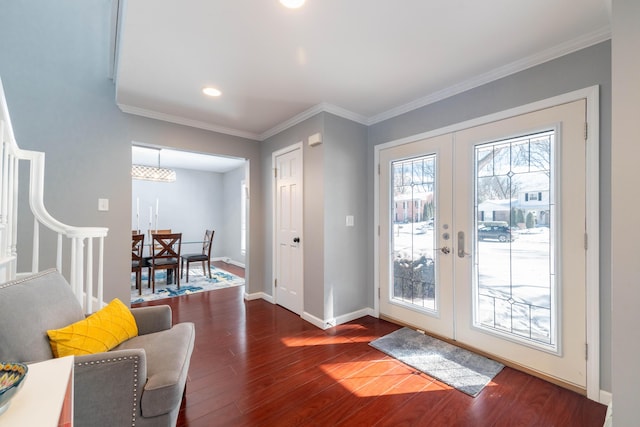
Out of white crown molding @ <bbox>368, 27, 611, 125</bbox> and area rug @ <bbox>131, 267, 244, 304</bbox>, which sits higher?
white crown molding @ <bbox>368, 27, 611, 125</bbox>

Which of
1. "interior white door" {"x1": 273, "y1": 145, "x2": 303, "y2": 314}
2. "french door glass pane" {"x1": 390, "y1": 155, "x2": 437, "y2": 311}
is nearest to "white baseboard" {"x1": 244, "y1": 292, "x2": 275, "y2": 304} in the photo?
"interior white door" {"x1": 273, "y1": 145, "x2": 303, "y2": 314}

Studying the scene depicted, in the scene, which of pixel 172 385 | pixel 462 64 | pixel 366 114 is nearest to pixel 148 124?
pixel 366 114

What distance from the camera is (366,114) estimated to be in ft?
10.4

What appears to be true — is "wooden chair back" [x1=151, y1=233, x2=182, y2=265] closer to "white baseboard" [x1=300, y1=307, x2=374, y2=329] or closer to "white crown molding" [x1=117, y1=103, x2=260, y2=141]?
"white crown molding" [x1=117, y1=103, x2=260, y2=141]

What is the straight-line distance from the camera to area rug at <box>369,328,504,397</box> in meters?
1.97

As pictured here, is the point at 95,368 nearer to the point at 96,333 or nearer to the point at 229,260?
the point at 96,333

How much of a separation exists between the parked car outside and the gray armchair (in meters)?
2.38

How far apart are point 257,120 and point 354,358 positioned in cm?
280

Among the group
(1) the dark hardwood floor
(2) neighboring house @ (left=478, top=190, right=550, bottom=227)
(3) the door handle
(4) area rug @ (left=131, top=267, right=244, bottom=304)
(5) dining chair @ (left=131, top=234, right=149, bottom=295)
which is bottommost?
(1) the dark hardwood floor

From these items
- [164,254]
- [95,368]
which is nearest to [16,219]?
[95,368]

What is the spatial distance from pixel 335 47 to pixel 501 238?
1.98m

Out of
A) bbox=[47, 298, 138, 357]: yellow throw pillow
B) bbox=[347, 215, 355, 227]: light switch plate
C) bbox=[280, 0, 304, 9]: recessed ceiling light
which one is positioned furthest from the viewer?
bbox=[347, 215, 355, 227]: light switch plate

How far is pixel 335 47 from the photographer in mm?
A: 1948

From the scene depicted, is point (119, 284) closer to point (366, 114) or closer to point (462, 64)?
point (366, 114)
